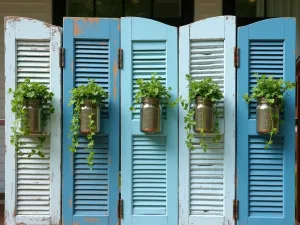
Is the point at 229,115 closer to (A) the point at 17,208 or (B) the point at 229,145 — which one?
(B) the point at 229,145

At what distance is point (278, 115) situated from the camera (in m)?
2.90

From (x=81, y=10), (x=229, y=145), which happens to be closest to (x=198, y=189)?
(x=229, y=145)

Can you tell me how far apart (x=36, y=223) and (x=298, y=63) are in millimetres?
2415

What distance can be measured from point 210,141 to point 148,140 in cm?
43

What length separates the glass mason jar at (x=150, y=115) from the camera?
9.55ft

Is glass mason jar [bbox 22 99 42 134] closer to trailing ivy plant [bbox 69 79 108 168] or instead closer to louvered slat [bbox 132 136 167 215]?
trailing ivy plant [bbox 69 79 108 168]

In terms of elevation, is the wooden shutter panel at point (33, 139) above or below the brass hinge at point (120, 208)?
above

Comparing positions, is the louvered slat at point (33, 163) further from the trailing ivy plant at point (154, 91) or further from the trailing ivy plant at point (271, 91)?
the trailing ivy plant at point (271, 91)

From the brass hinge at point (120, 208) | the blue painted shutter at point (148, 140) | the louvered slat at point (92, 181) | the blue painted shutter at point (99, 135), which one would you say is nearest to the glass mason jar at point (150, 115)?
the blue painted shutter at point (148, 140)

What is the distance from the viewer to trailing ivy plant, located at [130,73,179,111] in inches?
114

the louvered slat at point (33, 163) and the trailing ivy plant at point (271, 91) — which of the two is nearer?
the trailing ivy plant at point (271, 91)

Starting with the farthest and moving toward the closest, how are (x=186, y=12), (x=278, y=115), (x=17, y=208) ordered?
1. (x=186, y=12)
2. (x=17, y=208)
3. (x=278, y=115)

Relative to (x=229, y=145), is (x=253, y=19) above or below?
above

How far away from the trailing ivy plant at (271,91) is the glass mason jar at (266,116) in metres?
0.01
